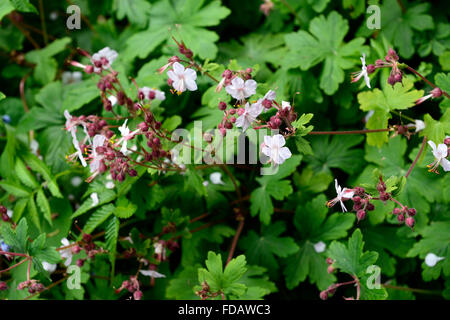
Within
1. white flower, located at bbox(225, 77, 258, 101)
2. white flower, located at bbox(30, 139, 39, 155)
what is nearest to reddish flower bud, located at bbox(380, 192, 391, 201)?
white flower, located at bbox(225, 77, 258, 101)

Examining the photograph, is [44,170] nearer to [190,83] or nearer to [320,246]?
[190,83]

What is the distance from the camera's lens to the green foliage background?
82.7 inches

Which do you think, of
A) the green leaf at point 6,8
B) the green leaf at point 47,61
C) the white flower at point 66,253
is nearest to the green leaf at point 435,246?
the white flower at point 66,253

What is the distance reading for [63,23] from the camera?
320 centimetres

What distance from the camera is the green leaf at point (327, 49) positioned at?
229 cm

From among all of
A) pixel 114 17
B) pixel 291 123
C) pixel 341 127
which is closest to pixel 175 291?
pixel 291 123

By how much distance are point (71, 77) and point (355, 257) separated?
2141 millimetres

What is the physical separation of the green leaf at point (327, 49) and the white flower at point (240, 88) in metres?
0.76

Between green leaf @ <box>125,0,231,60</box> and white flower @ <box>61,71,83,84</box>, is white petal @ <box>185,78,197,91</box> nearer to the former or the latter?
green leaf @ <box>125,0,231,60</box>

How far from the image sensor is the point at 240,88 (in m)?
1.62

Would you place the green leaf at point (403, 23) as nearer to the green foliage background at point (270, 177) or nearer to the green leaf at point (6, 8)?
the green foliage background at point (270, 177)

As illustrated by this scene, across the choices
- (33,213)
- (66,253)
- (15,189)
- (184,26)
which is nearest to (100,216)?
(66,253)

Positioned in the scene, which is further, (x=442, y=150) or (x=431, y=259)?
(x=431, y=259)
